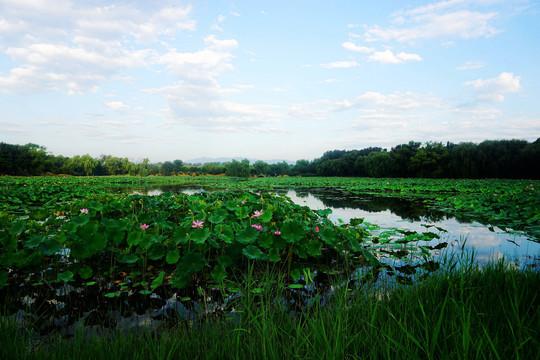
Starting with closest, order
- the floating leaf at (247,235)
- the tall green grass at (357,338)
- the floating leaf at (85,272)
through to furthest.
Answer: the tall green grass at (357,338) → the floating leaf at (85,272) → the floating leaf at (247,235)

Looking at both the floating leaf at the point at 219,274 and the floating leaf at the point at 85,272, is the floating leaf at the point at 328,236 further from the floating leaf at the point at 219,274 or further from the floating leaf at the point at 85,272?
the floating leaf at the point at 85,272

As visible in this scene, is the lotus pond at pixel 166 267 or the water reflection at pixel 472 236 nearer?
the lotus pond at pixel 166 267

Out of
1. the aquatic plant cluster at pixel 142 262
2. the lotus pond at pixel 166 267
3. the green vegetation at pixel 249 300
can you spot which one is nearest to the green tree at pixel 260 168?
the green vegetation at pixel 249 300

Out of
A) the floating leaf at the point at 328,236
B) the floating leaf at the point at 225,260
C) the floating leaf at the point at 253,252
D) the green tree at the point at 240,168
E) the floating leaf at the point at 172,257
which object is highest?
the green tree at the point at 240,168

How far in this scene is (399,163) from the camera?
132 feet

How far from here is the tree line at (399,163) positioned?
3138 centimetres

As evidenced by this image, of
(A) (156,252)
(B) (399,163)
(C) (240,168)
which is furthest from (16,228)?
(B) (399,163)

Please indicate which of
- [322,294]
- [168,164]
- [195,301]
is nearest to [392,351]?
[322,294]

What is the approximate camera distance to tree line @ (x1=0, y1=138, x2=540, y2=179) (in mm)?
31375

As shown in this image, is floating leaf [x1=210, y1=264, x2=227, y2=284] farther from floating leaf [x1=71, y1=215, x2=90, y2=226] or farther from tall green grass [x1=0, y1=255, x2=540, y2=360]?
floating leaf [x1=71, y1=215, x2=90, y2=226]

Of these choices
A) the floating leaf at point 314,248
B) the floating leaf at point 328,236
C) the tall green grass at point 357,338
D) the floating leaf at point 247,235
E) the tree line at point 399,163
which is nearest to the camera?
the tall green grass at point 357,338

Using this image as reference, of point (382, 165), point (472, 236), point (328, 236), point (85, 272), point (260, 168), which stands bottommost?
point (472, 236)

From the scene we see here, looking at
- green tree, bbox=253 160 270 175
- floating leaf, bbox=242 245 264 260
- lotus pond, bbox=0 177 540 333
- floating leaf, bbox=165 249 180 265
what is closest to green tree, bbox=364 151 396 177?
green tree, bbox=253 160 270 175

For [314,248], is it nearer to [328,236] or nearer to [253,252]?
[328,236]
